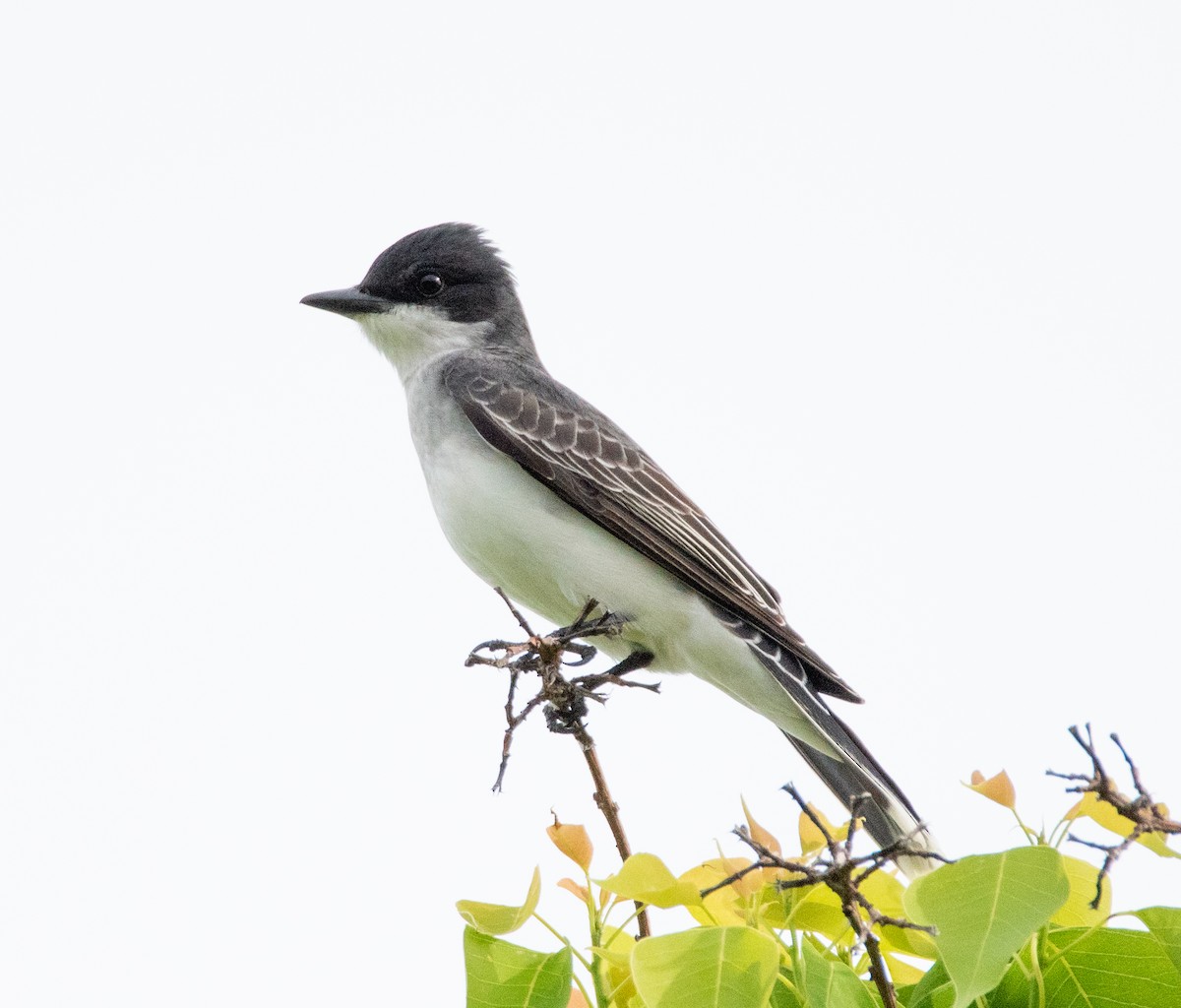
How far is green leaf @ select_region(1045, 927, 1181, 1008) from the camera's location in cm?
205

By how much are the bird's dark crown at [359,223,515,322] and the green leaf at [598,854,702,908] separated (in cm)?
498

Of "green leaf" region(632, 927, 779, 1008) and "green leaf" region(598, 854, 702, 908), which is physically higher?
"green leaf" region(598, 854, 702, 908)

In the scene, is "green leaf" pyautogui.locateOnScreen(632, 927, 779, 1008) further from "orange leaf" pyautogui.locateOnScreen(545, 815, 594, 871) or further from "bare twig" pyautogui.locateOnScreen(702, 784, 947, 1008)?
"orange leaf" pyautogui.locateOnScreen(545, 815, 594, 871)

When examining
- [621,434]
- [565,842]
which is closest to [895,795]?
[621,434]

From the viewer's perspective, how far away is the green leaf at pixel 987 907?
1848 millimetres

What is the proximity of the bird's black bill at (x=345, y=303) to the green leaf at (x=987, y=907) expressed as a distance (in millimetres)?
5127

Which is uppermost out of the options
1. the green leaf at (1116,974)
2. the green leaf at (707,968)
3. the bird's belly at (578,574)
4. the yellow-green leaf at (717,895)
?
the bird's belly at (578,574)

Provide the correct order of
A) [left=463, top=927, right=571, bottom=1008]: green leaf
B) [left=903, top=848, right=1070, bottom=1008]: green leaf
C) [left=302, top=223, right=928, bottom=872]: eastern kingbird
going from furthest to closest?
[left=302, top=223, right=928, bottom=872]: eastern kingbird, [left=463, top=927, right=571, bottom=1008]: green leaf, [left=903, top=848, right=1070, bottom=1008]: green leaf

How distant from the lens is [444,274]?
696cm

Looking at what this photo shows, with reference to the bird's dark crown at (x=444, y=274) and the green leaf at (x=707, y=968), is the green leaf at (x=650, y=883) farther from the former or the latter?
the bird's dark crown at (x=444, y=274)

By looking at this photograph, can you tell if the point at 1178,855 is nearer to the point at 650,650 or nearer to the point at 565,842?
the point at 565,842

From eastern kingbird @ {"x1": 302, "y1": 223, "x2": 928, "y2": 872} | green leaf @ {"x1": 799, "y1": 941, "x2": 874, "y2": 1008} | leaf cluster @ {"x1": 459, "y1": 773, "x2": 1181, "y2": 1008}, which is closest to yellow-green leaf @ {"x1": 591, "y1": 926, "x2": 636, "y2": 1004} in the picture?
leaf cluster @ {"x1": 459, "y1": 773, "x2": 1181, "y2": 1008}

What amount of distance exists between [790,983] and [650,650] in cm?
357

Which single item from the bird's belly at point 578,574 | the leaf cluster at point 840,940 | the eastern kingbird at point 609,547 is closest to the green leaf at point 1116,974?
the leaf cluster at point 840,940
